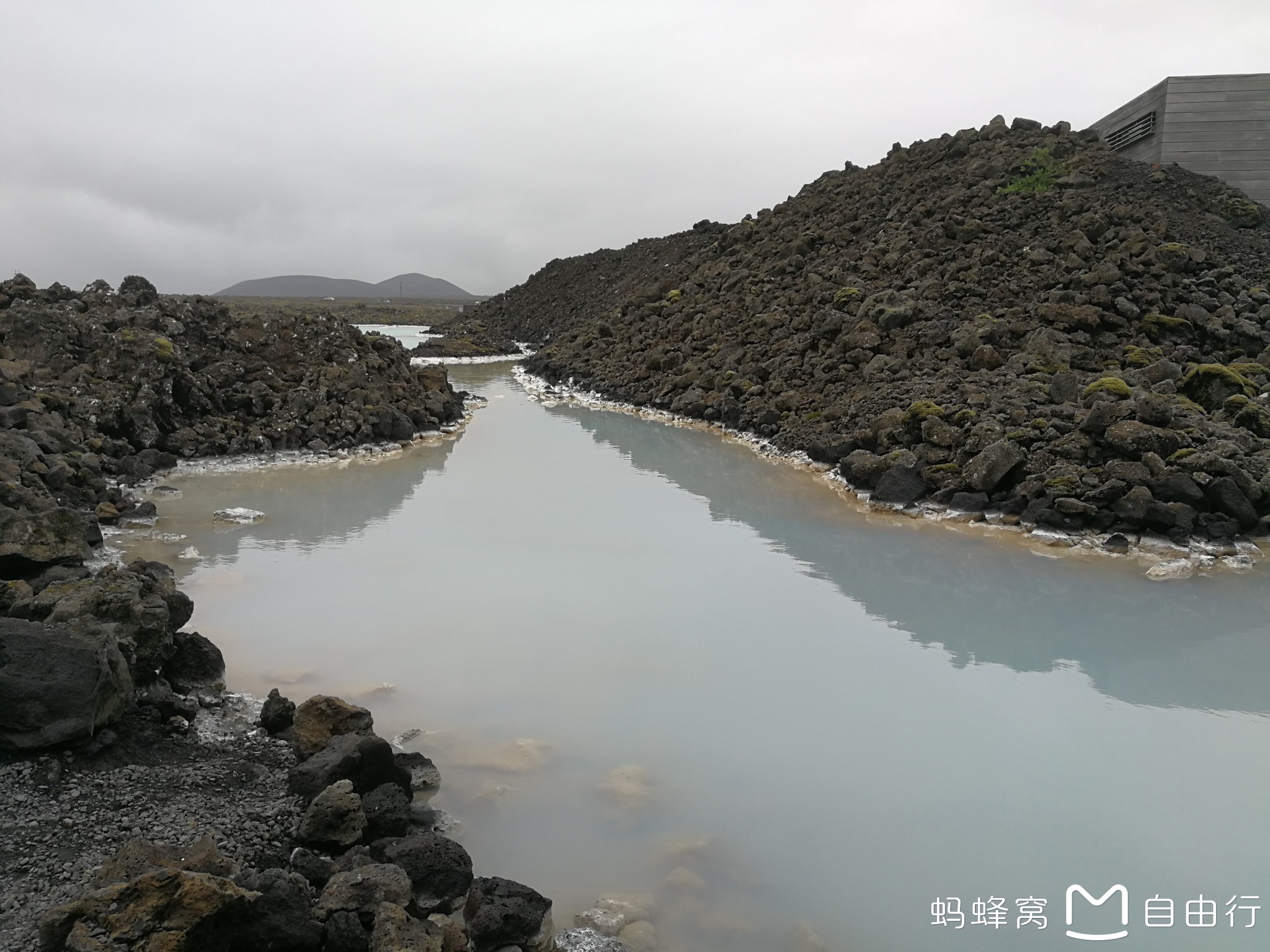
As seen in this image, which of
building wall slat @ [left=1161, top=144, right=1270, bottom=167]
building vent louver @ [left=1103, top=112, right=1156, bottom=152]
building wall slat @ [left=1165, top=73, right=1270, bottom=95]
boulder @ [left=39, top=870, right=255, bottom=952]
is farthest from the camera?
building vent louver @ [left=1103, top=112, right=1156, bottom=152]

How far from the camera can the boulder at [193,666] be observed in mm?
6645

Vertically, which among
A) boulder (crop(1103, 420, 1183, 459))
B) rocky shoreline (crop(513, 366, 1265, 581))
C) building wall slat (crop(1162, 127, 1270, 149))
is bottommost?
rocky shoreline (crop(513, 366, 1265, 581))

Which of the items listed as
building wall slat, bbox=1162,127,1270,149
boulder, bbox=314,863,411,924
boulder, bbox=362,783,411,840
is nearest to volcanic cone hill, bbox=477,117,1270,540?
building wall slat, bbox=1162,127,1270,149

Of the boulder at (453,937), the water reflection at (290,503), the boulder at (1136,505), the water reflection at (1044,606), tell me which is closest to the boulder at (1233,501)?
the boulder at (1136,505)

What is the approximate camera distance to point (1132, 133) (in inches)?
1001

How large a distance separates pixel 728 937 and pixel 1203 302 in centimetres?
1923

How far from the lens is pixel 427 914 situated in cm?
445

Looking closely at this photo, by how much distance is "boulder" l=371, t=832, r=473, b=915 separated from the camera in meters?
4.52

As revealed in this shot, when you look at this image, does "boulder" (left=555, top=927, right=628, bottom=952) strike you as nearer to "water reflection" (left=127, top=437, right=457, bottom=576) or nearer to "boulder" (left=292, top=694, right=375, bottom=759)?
"boulder" (left=292, top=694, right=375, bottom=759)

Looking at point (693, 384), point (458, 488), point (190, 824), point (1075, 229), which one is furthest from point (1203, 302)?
point (190, 824)

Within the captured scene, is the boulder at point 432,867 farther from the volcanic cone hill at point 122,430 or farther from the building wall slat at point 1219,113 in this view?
the building wall slat at point 1219,113

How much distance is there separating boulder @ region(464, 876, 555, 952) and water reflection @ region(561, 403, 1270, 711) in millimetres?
5151

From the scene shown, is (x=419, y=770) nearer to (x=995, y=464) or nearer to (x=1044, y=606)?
(x=1044, y=606)

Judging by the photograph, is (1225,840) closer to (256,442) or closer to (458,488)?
(458,488)
